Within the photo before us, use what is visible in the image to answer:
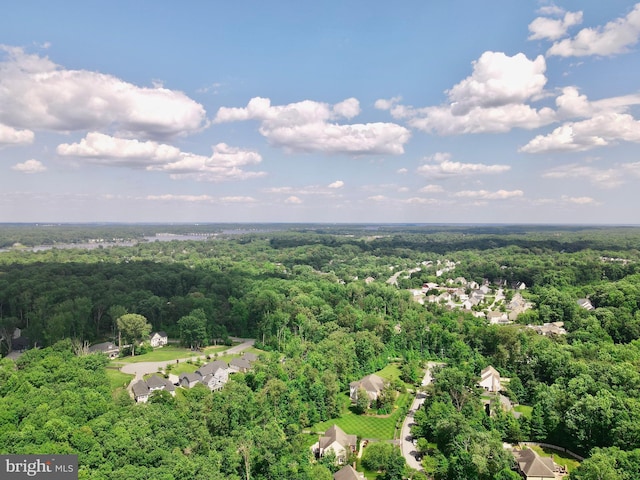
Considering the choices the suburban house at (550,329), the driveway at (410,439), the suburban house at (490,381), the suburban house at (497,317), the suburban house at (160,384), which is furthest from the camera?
the suburban house at (497,317)

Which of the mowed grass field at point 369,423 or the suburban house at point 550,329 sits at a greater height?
the suburban house at point 550,329

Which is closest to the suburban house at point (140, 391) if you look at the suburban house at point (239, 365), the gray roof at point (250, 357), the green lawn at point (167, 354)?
the suburban house at point (239, 365)

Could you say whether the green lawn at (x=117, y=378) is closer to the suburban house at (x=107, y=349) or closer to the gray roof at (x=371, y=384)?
the suburban house at (x=107, y=349)

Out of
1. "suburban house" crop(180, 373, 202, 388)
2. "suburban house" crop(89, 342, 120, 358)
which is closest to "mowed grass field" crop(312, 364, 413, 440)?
"suburban house" crop(180, 373, 202, 388)

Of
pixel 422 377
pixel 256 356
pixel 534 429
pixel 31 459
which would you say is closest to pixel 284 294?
pixel 256 356

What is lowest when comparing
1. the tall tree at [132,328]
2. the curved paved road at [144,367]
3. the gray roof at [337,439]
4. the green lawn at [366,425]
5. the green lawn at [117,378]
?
the green lawn at [366,425]

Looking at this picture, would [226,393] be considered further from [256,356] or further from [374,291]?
[374,291]

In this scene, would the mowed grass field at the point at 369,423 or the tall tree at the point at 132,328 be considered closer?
the mowed grass field at the point at 369,423

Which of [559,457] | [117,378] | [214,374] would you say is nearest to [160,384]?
[214,374]

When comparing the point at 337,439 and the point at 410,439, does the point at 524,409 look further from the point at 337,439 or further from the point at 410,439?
the point at 337,439

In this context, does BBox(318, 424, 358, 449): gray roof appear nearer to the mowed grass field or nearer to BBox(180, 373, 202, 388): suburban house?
the mowed grass field
